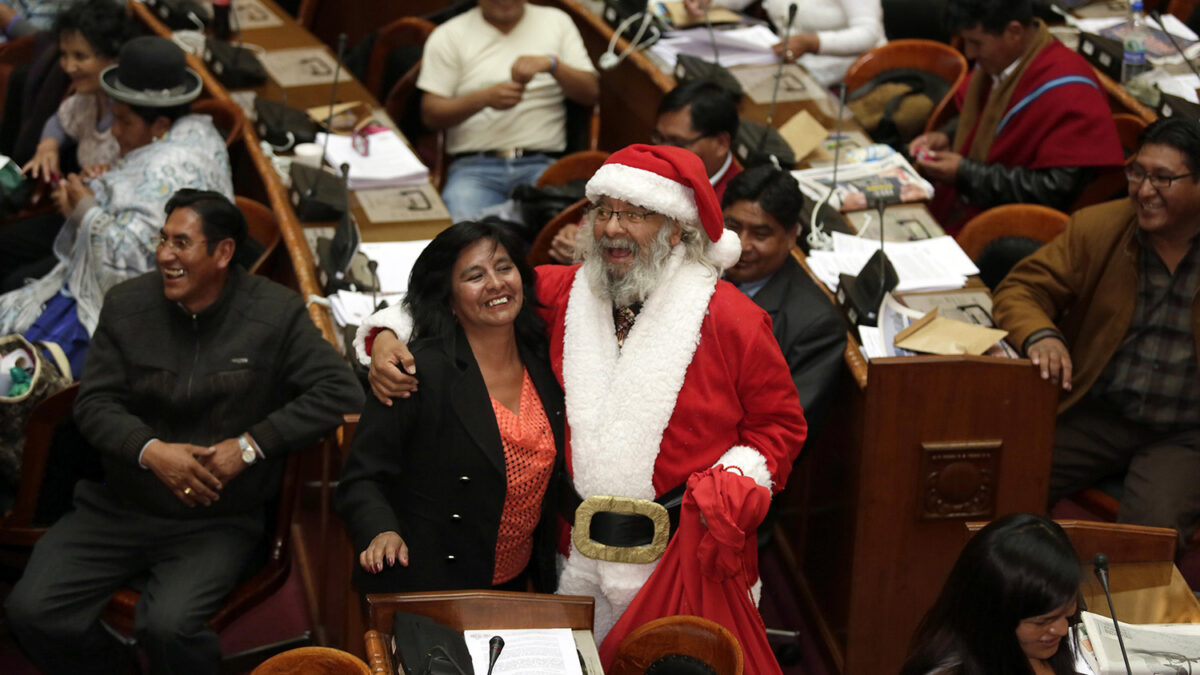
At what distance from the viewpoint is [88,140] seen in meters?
4.45

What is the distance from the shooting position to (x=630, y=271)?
8.84 ft

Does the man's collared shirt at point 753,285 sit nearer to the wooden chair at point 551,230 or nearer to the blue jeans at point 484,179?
the wooden chair at point 551,230

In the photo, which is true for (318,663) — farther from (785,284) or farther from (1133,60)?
(1133,60)

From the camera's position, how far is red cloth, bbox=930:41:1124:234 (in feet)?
13.3

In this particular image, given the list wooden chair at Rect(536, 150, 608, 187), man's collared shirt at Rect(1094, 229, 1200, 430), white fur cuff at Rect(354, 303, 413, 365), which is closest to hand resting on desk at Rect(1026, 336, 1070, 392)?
man's collared shirt at Rect(1094, 229, 1200, 430)

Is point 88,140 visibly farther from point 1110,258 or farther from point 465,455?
point 1110,258

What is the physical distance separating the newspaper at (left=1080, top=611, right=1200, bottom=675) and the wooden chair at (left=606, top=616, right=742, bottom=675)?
616mm

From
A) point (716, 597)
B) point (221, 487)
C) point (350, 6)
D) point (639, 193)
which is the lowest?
point (350, 6)

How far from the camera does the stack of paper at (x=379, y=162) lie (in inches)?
167

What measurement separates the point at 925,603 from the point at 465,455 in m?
1.25

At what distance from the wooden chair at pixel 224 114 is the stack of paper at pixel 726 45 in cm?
151

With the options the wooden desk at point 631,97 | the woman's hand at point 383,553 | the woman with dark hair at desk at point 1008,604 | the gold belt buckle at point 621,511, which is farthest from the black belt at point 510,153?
the woman with dark hair at desk at point 1008,604

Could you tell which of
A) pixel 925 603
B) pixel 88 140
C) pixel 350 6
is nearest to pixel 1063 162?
pixel 925 603

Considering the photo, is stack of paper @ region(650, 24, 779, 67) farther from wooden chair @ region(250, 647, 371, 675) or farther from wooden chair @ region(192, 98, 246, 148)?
wooden chair @ region(250, 647, 371, 675)
